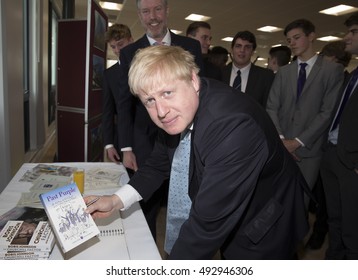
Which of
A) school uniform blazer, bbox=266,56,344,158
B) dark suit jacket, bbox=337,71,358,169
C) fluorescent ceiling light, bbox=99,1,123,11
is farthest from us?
fluorescent ceiling light, bbox=99,1,123,11

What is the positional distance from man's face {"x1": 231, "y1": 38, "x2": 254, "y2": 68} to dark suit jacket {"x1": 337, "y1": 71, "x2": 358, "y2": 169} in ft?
3.54

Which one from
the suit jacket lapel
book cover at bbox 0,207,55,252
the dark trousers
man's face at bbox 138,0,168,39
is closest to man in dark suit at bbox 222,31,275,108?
the suit jacket lapel

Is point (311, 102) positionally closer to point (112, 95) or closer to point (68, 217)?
point (112, 95)

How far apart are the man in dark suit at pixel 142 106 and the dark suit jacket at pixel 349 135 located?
0.92 meters

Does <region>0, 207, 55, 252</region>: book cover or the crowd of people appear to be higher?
the crowd of people

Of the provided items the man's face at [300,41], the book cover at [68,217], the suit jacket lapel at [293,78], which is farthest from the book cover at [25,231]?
the man's face at [300,41]

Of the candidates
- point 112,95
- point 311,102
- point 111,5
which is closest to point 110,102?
point 112,95

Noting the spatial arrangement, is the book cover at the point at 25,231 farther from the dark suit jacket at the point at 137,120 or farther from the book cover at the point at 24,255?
the dark suit jacket at the point at 137,120

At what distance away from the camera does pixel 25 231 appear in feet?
3.46

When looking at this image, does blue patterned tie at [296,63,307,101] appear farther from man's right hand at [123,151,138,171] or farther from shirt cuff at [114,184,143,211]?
shirt cuff at [114,184,143,211]

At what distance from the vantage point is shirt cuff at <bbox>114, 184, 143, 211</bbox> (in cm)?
124

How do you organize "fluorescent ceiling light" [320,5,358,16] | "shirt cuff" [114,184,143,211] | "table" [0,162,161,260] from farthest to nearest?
"fluorescent ceiling light" [320,5,358,16]
"shirt cuff" [114,184,143,211]
"table" [0,162,161,260]
